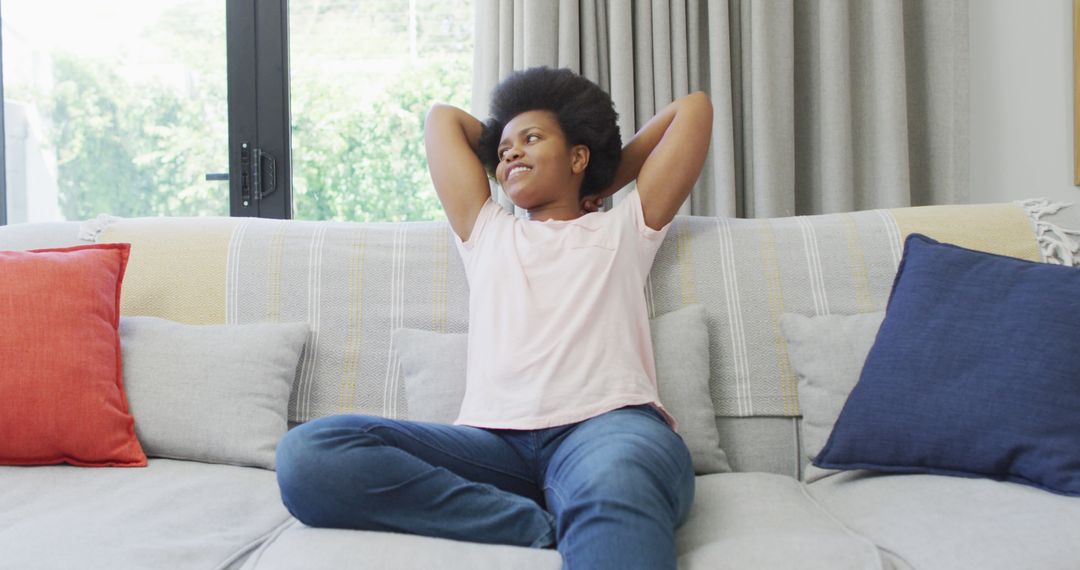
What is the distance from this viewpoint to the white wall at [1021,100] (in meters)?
2.36

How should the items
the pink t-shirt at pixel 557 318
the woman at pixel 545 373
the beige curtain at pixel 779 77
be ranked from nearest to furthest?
the woman at pixel 545 373, the pink t-shirt at pixel 557 318, the beige curtain at pixel 779 77

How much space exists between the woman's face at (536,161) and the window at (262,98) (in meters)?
0.91

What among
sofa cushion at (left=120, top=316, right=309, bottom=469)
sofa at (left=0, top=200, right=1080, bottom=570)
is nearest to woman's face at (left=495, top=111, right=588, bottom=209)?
sofa at (left=0, top=200, right=1080, bottom=570)

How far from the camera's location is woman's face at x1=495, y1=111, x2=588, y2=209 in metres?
1.72

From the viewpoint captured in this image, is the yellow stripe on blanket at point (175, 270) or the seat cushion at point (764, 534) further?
the yellow stripe on blanket at point (175, 270)

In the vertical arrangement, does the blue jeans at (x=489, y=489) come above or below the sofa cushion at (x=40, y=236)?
below

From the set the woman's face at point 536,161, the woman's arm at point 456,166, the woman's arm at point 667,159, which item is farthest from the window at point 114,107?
the woman's arm at point 667,159

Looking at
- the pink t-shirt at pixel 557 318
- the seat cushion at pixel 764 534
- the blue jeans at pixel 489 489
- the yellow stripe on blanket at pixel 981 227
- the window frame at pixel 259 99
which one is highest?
the window frame at pixel 259 99

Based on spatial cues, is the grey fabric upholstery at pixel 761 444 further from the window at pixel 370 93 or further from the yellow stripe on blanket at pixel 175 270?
the window at pixel 370 93

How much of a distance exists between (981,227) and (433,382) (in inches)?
42.2

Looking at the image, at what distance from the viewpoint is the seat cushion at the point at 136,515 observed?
1.12 metres

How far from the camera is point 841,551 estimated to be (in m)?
1.15

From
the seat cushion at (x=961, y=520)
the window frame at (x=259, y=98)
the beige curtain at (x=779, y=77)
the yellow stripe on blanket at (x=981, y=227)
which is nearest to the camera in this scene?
the seat cushion at (x=961, y=520)

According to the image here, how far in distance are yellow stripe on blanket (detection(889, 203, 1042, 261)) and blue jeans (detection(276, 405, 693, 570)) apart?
2.40ft
